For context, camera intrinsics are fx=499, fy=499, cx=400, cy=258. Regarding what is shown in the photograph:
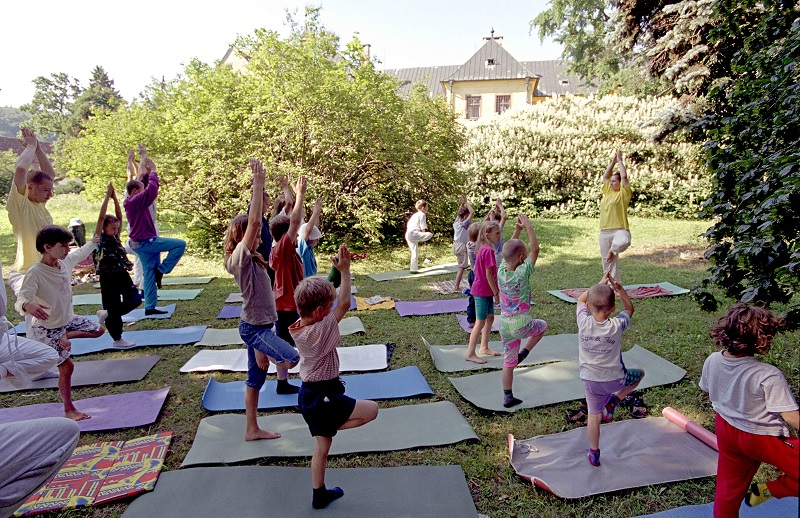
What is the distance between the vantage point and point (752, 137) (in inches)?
172

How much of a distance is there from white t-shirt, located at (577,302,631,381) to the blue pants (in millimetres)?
5863

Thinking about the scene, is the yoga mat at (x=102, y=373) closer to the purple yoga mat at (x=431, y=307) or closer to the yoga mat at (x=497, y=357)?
the yoga mat at (x=497, y=357)

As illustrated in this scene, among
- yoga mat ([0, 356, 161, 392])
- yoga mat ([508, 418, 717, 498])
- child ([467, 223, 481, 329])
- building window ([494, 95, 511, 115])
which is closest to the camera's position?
yoga mat ([508, 418, 717, 498])

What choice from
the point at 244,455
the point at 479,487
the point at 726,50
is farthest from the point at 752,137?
the point at 244,455

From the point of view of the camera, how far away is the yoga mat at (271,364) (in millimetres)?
5422

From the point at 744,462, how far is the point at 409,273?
8.31 meters

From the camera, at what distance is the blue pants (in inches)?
281

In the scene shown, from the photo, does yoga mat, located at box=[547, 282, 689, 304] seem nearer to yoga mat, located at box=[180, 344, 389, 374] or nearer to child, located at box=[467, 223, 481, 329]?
child, located at box=[467, 223, 481, 329]

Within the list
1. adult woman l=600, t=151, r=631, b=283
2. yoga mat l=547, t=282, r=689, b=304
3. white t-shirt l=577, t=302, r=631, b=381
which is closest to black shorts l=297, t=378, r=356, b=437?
white t-shirt l=577, t=302, r=631, b=381

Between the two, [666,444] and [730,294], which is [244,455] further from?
[730,294]

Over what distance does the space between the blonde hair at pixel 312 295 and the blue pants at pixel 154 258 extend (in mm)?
5005

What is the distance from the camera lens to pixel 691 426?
3.80 metres

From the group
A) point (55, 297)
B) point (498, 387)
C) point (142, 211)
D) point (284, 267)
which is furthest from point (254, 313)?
point (142, 211)

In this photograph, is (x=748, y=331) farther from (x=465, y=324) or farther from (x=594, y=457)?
(x=465, y=324)
